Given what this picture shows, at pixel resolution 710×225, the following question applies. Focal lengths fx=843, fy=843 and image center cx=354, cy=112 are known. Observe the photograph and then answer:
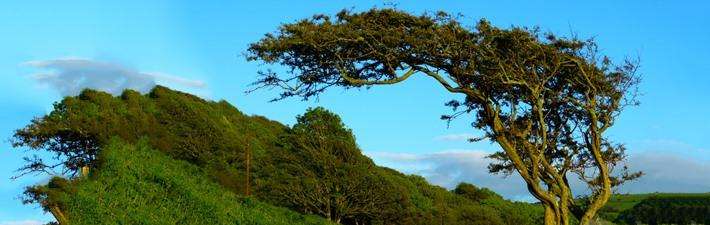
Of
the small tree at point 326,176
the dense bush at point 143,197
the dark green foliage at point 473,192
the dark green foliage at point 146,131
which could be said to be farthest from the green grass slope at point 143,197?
the dark green foliage at point 473,192

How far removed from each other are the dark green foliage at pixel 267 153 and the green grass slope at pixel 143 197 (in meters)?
17.9

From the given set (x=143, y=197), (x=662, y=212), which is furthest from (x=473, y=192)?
(x=143, y=197)

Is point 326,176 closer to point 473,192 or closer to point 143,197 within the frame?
Answer: point 143,197

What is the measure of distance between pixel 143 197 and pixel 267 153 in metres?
40.6

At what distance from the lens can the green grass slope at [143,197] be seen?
70.0ft

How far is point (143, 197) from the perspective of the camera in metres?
22.9

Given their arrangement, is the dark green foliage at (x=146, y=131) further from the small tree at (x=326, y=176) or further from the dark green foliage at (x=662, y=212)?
the dark green foliage at (x=662, y=212)

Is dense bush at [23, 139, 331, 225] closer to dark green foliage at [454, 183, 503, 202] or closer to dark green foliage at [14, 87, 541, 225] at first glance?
dark green foliage at [14, 87, 541, 225]

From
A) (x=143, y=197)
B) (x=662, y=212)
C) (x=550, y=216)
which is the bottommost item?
(x=550, y=216)

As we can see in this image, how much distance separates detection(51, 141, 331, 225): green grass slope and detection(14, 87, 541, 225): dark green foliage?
1788cm

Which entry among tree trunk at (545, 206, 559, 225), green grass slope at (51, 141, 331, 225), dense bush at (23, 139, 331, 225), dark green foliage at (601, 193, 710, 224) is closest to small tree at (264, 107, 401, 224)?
dense bush at (23, 139, 331, 225)

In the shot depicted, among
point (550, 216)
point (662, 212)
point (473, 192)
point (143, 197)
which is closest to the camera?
point (143, 197)

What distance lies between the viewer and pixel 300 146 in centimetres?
5497

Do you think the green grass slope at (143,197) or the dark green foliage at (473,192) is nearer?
the green grass slope at (143,197)
